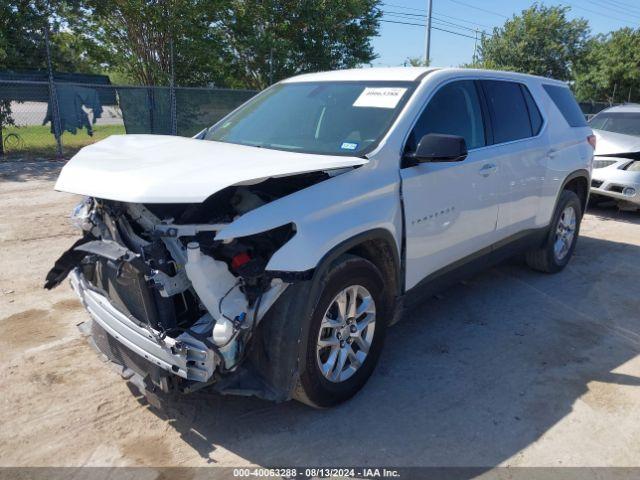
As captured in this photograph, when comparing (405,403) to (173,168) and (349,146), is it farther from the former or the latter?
(173,168)

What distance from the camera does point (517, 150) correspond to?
15.1 feet

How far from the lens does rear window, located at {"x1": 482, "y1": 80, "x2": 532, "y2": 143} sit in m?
4.48

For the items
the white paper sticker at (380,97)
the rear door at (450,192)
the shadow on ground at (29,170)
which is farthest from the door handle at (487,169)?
the shadow on ground at (29,170)

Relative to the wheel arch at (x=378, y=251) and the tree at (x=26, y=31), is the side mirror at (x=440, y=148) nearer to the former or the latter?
the wheel arch at (x=378, y=251)

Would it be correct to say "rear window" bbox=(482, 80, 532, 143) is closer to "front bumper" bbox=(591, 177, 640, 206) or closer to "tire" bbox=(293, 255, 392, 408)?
"tire" bbox=(293, 255, 392, 408)

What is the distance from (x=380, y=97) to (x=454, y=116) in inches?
24.9

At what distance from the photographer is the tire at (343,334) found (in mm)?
2973

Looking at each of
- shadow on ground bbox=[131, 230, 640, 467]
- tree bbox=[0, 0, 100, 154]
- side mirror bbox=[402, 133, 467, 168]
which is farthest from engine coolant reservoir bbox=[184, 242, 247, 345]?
tree bbox=[0, 0, 100, 154]

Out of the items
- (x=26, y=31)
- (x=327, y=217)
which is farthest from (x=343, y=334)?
(x=26, y=31)

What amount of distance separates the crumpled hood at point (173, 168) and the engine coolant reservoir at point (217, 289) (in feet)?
1.03

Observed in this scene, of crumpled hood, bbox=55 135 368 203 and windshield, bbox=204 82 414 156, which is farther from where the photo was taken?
windshield, bbox=204 82 414 156

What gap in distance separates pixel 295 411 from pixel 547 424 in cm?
150

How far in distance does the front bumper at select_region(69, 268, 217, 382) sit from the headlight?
481 mm

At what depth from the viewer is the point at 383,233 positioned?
10.8 ft
